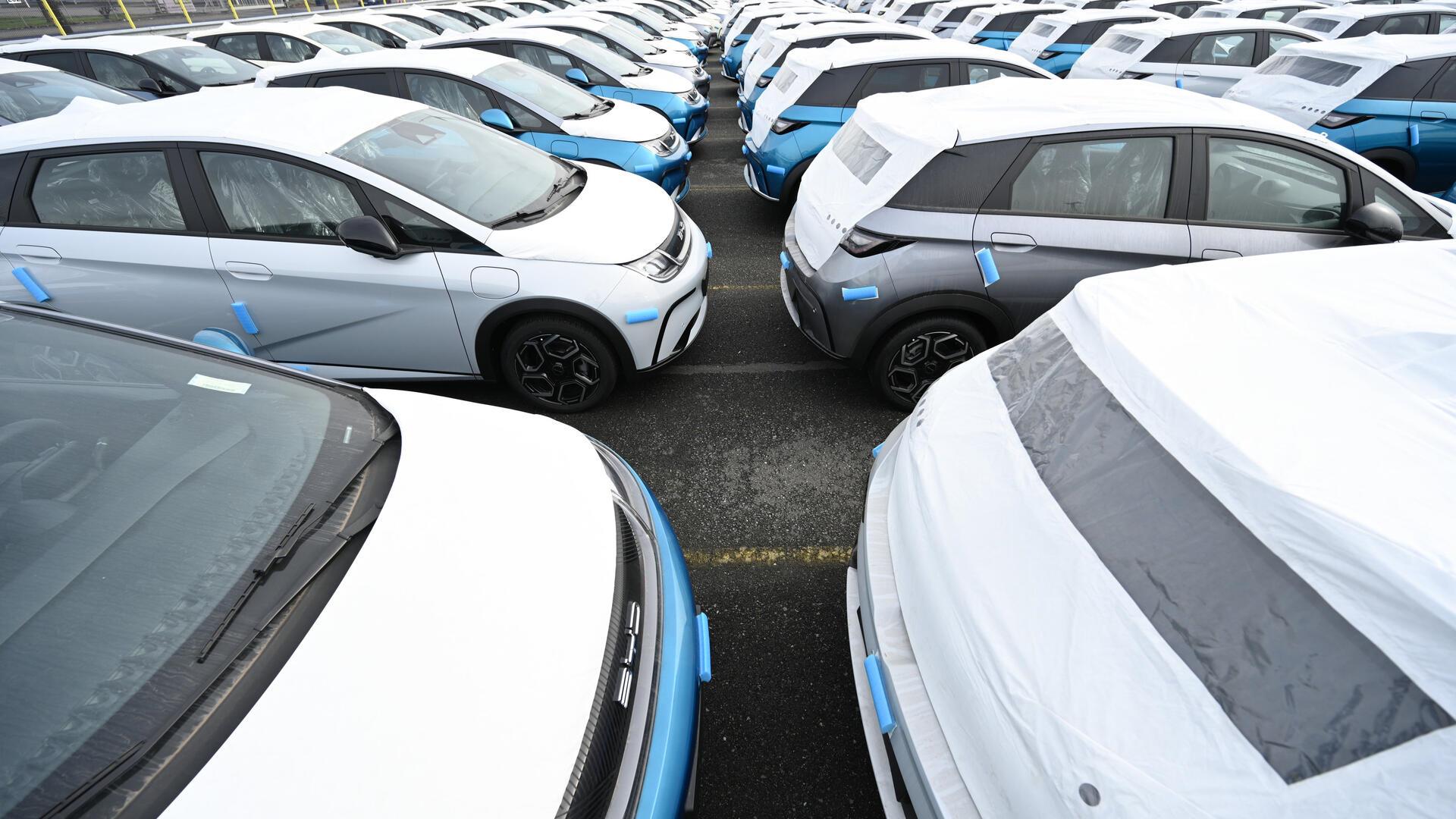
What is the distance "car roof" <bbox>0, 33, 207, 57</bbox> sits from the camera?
7.37 m

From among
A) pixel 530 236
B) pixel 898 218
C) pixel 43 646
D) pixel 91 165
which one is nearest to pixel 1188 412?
pixel 898 218

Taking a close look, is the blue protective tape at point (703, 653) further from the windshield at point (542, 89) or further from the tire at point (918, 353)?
the windshield at point (542, 89)

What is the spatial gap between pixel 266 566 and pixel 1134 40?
10.9m

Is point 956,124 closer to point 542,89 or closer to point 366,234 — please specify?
point 366,234

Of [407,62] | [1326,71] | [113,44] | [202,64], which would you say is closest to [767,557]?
[407,62]

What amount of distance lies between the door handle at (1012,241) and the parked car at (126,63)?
934 cm

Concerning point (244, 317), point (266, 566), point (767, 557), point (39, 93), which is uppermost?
point (39, 93)

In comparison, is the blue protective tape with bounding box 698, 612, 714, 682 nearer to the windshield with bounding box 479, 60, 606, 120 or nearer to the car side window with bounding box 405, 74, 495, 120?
the windshield with bounding box 479, 60, 606, 120

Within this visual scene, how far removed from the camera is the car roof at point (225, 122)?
315cm

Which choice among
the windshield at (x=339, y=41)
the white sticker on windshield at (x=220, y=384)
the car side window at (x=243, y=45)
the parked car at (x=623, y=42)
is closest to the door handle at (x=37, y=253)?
the white sticker on windshield at (x=220, y=384)

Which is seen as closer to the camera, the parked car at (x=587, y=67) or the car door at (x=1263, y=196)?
the car door at (x=1263, y=196)

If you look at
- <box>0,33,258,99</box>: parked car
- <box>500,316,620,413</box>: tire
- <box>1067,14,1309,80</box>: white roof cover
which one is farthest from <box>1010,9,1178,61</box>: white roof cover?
<box>0,33,258,99</box>: parked car

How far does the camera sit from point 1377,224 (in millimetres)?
2891

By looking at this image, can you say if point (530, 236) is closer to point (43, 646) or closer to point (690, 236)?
point (690, 236)
